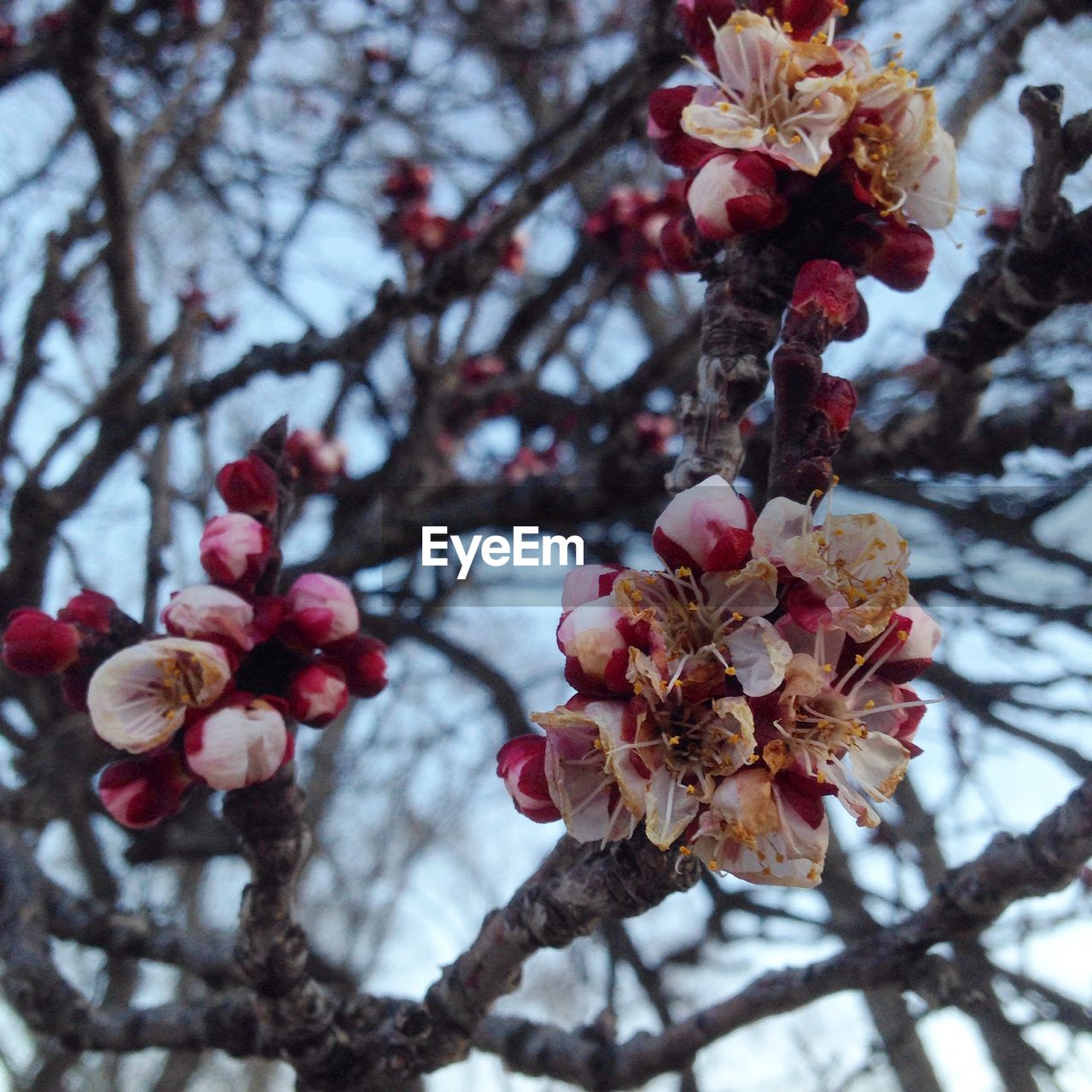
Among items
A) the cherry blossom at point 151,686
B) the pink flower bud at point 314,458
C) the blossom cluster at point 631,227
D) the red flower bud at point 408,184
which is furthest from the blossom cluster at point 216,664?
the red flower bud at point 408,184

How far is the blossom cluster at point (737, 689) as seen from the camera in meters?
0.94

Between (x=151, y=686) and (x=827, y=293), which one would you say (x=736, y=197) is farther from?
(x=151, y=686)

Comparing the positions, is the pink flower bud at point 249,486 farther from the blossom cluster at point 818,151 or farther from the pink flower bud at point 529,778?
the blossom cluster at point 818,151

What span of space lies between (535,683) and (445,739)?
203cm

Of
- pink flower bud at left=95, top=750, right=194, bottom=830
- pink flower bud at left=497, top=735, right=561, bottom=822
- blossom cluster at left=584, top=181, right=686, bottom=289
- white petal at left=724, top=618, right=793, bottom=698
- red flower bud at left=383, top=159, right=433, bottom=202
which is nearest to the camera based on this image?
white petal at left=724, top=618, right=793, bottom=698

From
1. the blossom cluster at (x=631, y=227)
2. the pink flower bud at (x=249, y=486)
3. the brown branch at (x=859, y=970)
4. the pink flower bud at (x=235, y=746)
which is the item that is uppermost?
the blossom cluster at (x=631, y=227)

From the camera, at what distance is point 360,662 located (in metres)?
1.46

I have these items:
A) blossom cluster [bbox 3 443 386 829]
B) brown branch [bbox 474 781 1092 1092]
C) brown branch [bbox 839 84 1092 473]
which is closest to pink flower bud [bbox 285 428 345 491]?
brown branch [bbox 839 84 1092 473]

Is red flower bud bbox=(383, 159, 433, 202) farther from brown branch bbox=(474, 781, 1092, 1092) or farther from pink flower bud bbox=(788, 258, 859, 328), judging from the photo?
pink flower bud bbox=(788, 258, 859, 328)

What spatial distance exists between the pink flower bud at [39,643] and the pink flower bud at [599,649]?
0.76m

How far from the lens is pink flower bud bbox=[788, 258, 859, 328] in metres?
1.09

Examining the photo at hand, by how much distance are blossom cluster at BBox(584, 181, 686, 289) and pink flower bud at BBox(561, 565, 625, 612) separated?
3092mm

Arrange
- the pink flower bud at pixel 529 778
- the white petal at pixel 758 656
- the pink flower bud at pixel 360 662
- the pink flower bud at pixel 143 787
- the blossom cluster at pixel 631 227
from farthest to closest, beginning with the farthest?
the blossom cluster at pixel 631 227, the pink flower bud at pixel 360 662, the pink flower bud at pixel 143 787, the pink flower bud at pixel 529 778, the white petal at pixel 758 656

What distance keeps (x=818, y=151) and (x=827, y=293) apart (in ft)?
0.66
